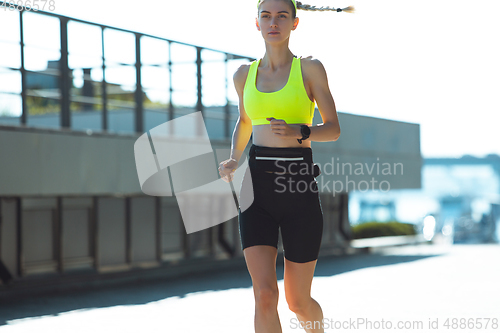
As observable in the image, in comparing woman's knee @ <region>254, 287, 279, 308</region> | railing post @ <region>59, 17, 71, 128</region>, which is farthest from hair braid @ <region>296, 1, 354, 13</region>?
railing post @ <region>59, 17, 71, 128</region>

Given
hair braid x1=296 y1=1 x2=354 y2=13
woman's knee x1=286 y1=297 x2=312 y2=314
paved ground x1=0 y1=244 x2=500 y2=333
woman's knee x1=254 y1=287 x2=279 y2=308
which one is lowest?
paved ground x1=0 y1=244 x2=500 y2=333

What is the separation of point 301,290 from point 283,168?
0.73 meters

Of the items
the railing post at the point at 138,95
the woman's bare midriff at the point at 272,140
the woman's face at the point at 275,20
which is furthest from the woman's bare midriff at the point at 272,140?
the railing post at the point at 138,95

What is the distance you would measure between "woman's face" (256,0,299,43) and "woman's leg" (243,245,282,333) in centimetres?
123

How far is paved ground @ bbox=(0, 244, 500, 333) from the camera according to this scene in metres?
8.22

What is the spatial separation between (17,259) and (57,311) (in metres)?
2.71

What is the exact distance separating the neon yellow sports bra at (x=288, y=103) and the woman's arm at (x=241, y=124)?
25 centimetres

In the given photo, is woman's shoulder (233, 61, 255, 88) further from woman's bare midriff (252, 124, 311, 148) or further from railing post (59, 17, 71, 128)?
railing post (59, 17, 71, 128)

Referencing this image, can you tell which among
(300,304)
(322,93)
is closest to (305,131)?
(322,93)

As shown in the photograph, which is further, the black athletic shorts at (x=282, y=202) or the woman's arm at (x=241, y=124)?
the woman's arm at (x=241, y=124)

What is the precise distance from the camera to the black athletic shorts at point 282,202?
432 centimetres

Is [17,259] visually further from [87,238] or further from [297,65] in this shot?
[297,65]

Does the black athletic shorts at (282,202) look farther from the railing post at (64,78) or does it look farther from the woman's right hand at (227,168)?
the railing post at (64,78)

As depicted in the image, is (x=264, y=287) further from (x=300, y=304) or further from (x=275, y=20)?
(x=275, y=20)
